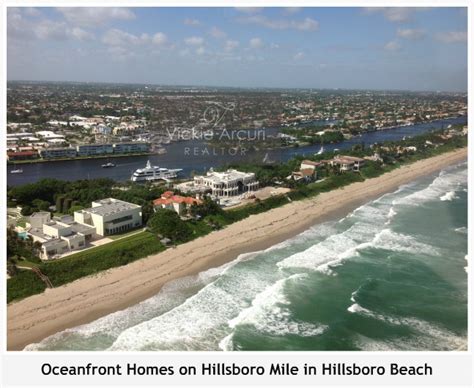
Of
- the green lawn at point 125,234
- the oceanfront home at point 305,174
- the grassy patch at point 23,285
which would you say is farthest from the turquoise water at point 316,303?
the oceanfront home at point 305,174

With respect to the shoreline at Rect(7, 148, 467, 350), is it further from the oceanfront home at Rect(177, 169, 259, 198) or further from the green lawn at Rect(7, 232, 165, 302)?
the oceanfront home at Rect(177, 169, 259, 198)

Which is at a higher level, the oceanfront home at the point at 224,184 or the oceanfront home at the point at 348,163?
the oceanfront home at the point at 348,163

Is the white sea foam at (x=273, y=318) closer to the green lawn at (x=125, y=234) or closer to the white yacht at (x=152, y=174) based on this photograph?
the green lawn at (x=125, y=234)

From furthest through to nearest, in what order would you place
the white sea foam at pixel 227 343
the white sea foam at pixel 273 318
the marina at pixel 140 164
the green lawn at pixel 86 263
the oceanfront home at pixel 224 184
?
the marina at pixel 140 164, the oceanfront home at pixel 224 184, the green lawn at pixel 86 263, the white sea foam at pixel 273 318, the white sea foam at pixel 227 343

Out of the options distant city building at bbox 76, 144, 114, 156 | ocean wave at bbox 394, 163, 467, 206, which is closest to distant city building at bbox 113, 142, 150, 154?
distant city building at bbox 76, 144, 114, 156

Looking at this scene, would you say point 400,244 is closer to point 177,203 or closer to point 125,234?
point 177,203

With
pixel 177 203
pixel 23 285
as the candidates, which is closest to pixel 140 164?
pixel 177 203

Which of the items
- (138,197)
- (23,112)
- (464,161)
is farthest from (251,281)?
(23,112)
